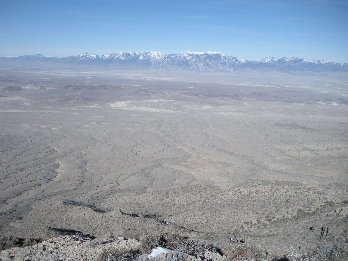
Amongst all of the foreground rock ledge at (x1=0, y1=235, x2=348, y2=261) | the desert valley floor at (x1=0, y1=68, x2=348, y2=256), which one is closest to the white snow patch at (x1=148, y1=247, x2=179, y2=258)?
the foreground rock ledge at (x1=0, y1=235, x2=348, y2=261)

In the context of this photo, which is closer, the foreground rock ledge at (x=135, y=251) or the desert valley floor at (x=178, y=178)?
the foreground rock ledge at (x=135, y=251)

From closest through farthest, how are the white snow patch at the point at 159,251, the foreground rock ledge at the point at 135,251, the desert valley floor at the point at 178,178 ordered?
1. the foreground rock ledge at the point at 135,251
2. the white snow patch at the point at 159,251
3. the desert valley floor at the point at 178,178

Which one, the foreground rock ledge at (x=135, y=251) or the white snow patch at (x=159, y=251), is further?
the white snow patch at (x=159, y=251)

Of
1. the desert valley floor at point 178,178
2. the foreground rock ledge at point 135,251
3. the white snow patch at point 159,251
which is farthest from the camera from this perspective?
the desert valley floor at point 178,178

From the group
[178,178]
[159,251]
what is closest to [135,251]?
[159,251]

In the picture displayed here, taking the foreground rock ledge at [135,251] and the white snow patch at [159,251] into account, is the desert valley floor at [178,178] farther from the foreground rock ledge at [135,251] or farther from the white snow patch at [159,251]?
the white snow patch at [159,251]

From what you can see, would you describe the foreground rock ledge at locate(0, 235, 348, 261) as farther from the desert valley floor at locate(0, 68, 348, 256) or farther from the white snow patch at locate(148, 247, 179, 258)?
the desert valley floor at locate(0, 68, 348, 256)

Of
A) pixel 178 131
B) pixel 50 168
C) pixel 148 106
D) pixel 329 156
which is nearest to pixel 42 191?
pixel 50 168

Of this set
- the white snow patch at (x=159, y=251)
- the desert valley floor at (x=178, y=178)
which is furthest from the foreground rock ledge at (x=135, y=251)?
the desert valley floor at (x=178, y=178)

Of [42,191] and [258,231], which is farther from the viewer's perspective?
→ [42,191]

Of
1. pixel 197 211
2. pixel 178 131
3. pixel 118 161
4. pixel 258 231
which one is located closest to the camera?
pixel 258 231

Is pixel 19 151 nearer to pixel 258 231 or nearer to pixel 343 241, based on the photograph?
pixel 258 231
